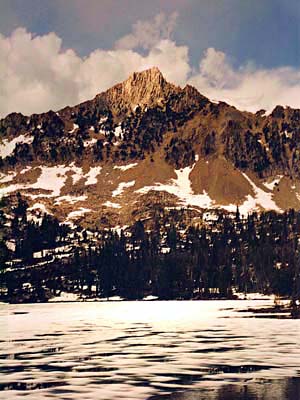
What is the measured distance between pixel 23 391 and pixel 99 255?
128 metres

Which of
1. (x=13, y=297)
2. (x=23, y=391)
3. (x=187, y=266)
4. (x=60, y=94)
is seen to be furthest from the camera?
(x=187, y=266)

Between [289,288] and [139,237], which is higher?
[139,237]

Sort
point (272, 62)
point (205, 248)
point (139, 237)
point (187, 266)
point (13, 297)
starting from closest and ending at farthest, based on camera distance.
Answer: point (272, 62) < point (13, 297) < point (187, 266) < point (205, 248) < point (139, 237)

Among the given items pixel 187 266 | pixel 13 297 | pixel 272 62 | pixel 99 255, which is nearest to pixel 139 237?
pixel 99 255

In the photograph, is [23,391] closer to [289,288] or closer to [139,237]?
[289,288]

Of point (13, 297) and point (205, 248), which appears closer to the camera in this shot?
point (13, 297)

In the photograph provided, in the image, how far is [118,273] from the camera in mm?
131625

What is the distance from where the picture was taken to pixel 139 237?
169750mm

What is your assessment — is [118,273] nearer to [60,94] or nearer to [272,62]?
[60,94]

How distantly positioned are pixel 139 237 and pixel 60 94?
10813 centimetres

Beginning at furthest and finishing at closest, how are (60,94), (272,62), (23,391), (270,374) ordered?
(60,94), (272,62), (270,374), (23,391)

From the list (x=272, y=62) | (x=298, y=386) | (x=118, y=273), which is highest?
(x=272, y=62)

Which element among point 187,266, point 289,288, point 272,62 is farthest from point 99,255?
point 272,62

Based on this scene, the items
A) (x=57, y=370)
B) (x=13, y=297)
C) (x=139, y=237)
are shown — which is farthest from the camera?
(x=139, y=237)
